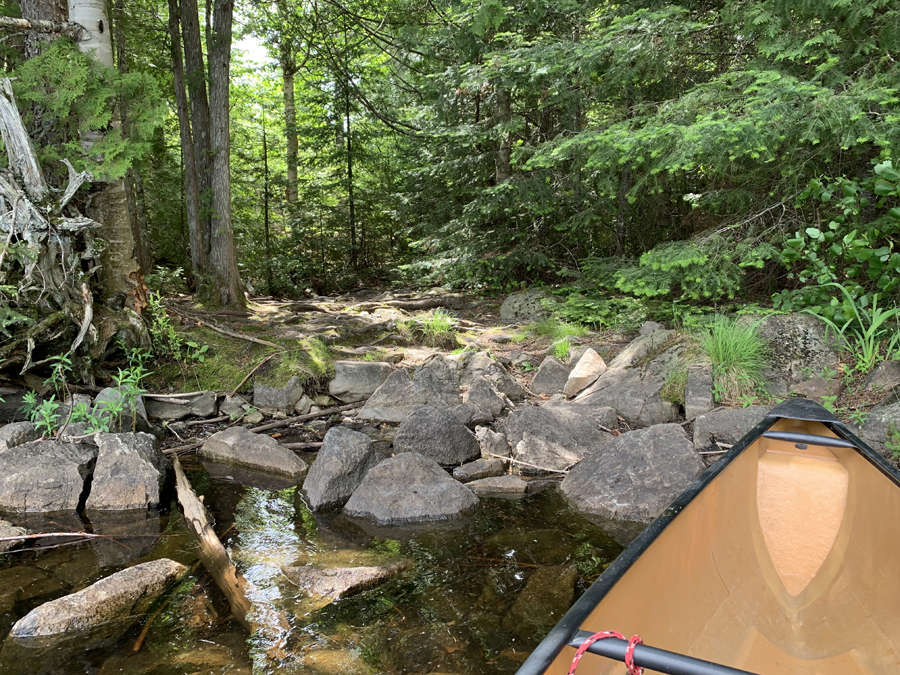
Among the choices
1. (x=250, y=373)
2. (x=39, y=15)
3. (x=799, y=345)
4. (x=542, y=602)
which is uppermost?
(x=39, y=15)

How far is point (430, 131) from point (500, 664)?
29.0 feet

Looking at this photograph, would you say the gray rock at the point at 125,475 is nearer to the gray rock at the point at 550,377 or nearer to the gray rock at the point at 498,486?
the gray rock at the point at 498,486

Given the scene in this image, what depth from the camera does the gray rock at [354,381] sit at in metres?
6.06

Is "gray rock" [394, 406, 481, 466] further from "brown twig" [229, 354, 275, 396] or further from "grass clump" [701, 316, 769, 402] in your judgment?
"grass clump" [701, 316, 769, 402]

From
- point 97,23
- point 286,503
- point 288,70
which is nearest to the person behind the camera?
point 286,503

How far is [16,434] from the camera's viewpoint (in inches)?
165

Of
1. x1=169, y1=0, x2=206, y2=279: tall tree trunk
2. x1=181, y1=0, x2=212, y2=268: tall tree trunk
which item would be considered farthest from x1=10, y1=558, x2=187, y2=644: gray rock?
x1=169, y1=0, x2=206, y2=279: tall tree trunk

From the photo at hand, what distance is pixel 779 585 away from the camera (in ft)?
8.79

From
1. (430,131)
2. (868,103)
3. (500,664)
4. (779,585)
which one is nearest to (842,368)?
(868,103)

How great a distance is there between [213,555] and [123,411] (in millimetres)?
2168

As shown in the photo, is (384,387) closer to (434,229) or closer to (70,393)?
(70,393)

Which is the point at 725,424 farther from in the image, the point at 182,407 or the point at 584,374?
the point at 182,407

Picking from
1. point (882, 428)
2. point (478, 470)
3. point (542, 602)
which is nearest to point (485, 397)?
point (478, 470)

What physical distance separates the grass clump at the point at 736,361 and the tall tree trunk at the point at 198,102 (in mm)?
6427
